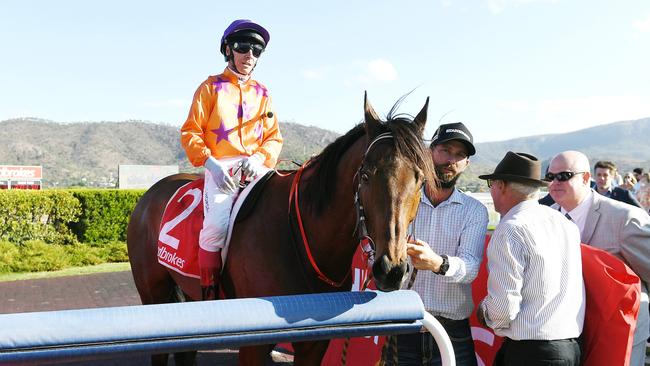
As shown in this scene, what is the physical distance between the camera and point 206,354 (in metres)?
5.64

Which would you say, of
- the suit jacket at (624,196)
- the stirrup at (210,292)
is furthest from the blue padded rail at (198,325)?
the suit jacket at (624,196)

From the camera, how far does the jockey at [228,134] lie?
2.97m

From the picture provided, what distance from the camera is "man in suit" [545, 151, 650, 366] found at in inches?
112

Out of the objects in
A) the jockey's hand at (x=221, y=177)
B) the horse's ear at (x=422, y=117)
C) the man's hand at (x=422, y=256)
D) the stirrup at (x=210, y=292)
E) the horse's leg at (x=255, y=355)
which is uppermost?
the horse's ear at (x=422, y=117)

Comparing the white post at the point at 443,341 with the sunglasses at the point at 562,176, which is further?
the sunglasses at the point at 562,176

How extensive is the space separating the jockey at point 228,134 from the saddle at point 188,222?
6cm

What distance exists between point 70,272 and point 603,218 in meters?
9.67

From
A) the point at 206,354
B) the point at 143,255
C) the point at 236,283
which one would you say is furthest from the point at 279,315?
the point at 206,354

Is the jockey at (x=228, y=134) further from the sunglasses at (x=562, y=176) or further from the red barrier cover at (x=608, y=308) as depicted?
the red barrier cover at (x=608, y=308)

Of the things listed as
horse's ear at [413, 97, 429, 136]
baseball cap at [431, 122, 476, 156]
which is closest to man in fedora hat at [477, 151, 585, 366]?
baseball cap at [431, 122, 476, 156]

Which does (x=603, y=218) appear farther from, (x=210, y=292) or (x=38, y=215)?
(x=38, y=215)

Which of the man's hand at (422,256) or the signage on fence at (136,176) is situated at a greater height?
the man's hand at (422,256)

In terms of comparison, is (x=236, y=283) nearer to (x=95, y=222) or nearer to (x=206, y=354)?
(x=206, y=354)

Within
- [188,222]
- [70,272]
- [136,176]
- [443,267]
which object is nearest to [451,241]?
[443,267]
